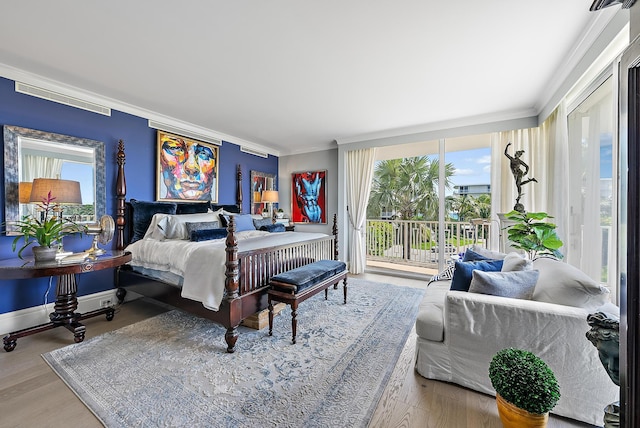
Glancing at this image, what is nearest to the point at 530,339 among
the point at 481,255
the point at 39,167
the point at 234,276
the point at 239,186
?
the point at 481,255

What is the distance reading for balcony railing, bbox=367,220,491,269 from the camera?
491 cm

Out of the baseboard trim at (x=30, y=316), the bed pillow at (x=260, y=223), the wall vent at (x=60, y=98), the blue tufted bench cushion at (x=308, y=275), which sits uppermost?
the wall vent at (x=60, y=98)

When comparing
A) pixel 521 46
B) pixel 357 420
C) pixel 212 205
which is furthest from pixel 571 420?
pixel 212 205

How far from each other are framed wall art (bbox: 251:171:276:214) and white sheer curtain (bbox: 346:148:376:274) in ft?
5.89

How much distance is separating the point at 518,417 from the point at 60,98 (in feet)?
15.2

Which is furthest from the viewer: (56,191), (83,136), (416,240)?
(416,240)

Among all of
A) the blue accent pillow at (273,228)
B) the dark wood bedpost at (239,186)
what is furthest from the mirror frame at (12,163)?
the blue accent pillow at (273,228)

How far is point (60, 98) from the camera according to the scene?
9.04 feet

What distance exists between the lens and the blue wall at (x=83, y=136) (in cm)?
248

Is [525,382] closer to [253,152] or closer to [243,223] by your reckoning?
[243,223]

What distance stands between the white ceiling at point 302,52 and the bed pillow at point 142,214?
1.29 m

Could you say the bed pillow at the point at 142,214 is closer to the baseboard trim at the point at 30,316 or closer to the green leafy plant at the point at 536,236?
the baseboard trim at the point at 30,316

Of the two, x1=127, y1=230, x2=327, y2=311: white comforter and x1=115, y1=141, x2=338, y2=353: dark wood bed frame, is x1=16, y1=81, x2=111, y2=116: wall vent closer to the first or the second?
x1=115, y1=141, x2=338, y2=353: dark wood bed frame

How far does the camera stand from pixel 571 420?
144cm
